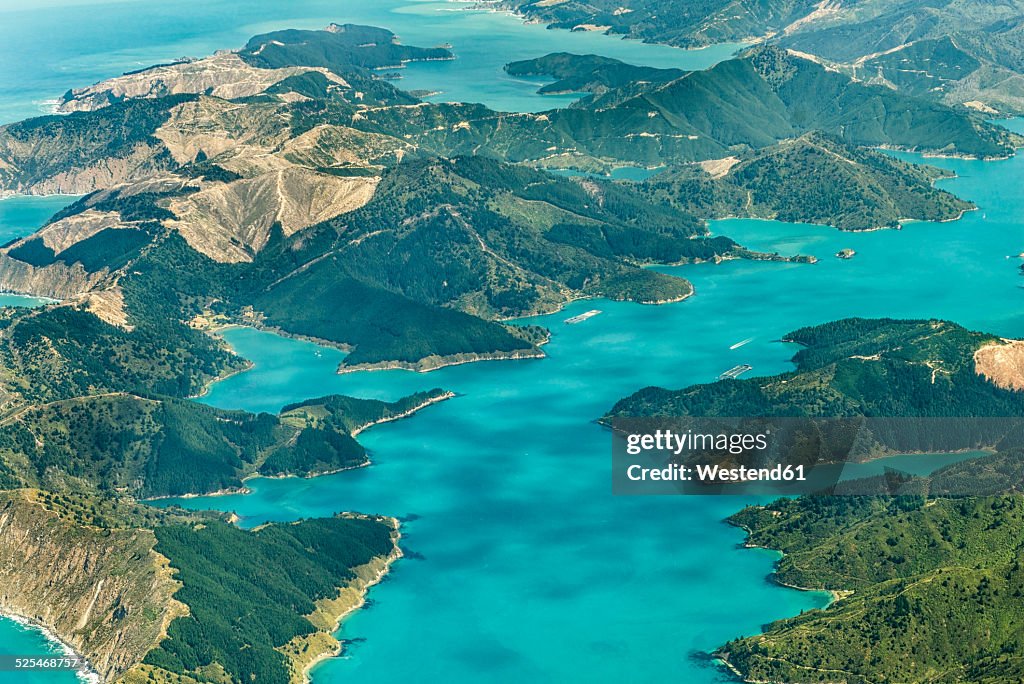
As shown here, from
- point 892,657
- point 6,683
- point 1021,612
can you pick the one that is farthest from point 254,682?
point 1021,612

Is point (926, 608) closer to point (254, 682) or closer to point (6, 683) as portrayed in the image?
point (254, 682)

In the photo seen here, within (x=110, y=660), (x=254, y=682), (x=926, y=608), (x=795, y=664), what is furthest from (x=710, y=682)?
(x=110, y=660)

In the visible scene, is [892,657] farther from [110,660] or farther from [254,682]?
[110,660]

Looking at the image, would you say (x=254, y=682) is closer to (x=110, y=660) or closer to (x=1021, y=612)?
(x=110, y=660)

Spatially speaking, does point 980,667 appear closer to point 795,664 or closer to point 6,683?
point 795,664

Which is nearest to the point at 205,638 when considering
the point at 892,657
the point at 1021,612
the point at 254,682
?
the point at 254,682

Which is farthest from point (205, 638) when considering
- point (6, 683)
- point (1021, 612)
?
point (1021, 612)
